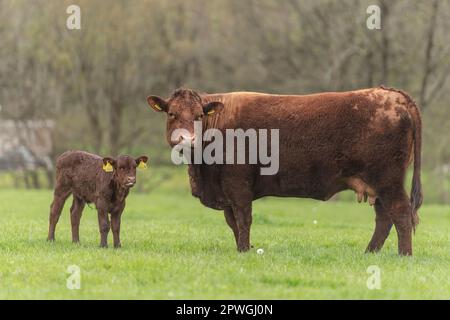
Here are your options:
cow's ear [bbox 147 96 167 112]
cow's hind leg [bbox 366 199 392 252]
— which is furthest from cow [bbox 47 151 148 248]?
cow's hind leg [bbox 366 199 392 252]

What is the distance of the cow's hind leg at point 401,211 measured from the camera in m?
10.5

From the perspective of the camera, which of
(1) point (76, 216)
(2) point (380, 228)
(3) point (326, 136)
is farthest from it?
(1) point (76, 216)

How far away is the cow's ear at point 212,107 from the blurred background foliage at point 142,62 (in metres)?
Result: 20.6

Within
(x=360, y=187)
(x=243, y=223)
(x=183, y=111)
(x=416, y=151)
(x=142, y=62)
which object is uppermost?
(x=183, y=111)

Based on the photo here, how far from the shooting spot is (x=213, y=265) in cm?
930

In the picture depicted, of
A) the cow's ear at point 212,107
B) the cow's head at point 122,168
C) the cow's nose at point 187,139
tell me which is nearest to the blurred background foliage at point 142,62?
the cow's ear at point 212,107

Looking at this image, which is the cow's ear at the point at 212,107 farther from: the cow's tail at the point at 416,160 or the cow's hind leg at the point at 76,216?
the cow's tail at the point at 416,160

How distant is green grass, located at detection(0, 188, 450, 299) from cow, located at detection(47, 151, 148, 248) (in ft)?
1.26

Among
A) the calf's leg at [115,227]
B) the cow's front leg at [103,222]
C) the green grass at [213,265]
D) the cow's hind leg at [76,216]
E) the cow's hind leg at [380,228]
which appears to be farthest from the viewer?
the cow's hind leg at [76,216]

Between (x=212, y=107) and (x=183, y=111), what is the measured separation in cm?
46

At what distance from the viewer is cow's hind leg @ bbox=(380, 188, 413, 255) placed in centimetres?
1047

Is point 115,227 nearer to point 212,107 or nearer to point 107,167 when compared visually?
point 107,167

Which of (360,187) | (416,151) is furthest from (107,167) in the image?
(416,151)
